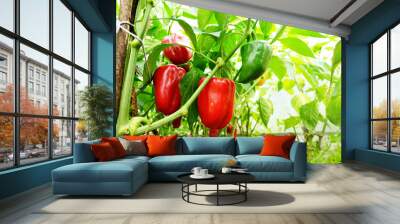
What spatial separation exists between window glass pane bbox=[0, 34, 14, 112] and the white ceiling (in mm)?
2678

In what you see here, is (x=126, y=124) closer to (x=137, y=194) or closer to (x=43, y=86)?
(x=43, y=86)

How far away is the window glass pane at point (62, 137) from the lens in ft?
15.7

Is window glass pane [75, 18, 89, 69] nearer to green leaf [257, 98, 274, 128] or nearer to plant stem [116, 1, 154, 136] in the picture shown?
plant stem [116, 1, 154, 136]

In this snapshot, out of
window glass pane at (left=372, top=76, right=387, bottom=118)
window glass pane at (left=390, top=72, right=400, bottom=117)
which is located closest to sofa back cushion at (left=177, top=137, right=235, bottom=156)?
window glass pane at (left=390, top=72, right=400, bottom=117)

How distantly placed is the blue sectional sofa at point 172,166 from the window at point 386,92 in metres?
2.40

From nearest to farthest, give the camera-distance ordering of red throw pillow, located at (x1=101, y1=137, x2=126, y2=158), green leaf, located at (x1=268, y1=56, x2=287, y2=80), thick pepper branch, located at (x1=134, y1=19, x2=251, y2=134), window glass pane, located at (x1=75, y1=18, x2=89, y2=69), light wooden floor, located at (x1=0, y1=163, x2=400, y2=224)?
light wooden floor, located at (x1=0, y1=163, x2=400, y2=224) < red throw pillow, located at (x1=101, y1=137, x2=126, y2=158) < thick pepper branch, located at (x1=134, y1=19, x2=251, y2=134) < green leaf, located at (x1=268, y1=56, x2=287, y2=80) < window glass pane, located at (x1=75, y1=18, x2=89, y2=69)

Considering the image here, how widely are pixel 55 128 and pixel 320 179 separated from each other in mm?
3207

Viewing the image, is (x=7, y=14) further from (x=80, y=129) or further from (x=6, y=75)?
(x=80, y=129)

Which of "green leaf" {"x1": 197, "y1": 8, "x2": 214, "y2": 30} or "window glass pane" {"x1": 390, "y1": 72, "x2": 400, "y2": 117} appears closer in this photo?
"green leaf" {"x1": 197, "y1": 8, "x2": 214, "y2": 30}

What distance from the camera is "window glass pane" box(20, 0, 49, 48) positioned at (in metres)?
3.99

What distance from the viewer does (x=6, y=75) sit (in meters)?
3.61

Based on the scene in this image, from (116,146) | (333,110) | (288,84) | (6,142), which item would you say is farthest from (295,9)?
(6,142)

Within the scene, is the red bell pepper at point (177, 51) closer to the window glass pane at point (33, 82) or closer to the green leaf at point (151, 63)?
the green leaf at point (151, 63)

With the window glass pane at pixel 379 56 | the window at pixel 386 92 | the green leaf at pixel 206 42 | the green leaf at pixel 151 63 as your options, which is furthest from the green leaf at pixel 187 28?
the window glass pane at pixel 379 56
